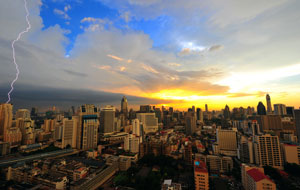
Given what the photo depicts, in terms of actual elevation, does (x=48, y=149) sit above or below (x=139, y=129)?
below

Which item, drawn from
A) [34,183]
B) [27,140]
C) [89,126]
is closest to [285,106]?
[89,126]

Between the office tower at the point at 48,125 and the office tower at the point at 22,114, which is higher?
the office tower at the point at 22,114

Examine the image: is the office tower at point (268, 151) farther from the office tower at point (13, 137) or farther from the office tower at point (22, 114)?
the office tower at point (22, 114)

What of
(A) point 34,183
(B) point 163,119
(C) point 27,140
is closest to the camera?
(A) point 34,183

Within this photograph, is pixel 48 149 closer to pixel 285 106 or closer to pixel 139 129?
pixel 139 129

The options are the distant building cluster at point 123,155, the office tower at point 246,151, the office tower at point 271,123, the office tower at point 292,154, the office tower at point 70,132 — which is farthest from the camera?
the office tower at point 271,123

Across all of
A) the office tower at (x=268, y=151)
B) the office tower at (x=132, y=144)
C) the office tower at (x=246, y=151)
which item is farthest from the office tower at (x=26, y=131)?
the office tower at (x=268, y=151)

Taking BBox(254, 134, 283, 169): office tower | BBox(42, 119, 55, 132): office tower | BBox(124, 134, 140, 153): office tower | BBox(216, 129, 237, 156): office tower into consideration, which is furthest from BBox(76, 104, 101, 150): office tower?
BBox(254, 134, 283, 169): office tower
